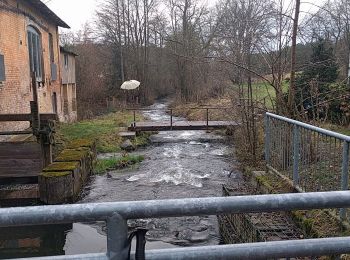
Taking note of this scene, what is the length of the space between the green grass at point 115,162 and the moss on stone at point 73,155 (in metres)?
0.77

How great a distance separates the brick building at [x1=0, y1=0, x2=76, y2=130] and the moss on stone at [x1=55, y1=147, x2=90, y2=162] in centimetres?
248

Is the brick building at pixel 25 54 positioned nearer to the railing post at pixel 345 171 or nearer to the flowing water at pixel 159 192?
the flowing water at pixel 159 192

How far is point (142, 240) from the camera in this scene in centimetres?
141

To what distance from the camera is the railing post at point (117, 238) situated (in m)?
1.35

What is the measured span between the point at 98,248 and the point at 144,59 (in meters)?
35.4

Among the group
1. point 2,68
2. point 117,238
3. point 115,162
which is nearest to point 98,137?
point 115,162

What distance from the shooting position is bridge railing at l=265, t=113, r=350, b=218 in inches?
194

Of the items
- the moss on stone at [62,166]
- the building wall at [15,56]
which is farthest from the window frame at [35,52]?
the moss on stone at [62,166]

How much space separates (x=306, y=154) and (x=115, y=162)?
317 inches

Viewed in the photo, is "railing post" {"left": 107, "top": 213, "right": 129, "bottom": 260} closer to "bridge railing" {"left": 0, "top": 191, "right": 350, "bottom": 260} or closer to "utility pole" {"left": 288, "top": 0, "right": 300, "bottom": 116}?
"bridge railing" {"left": 0, "top": 191, "right": 350, "bottom": 260}

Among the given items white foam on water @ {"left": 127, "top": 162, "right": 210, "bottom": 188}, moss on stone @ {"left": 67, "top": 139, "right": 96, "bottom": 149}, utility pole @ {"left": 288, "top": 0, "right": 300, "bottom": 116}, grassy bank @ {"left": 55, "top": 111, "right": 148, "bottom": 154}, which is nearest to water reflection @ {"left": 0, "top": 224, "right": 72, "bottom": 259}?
white foam on water @ {"left": 127, "top": 162, "right": 210, "bottom": 188}

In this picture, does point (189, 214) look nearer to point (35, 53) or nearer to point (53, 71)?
point (35, 53)

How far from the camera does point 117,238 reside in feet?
4.49

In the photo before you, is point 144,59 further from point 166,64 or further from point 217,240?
point 217,240
